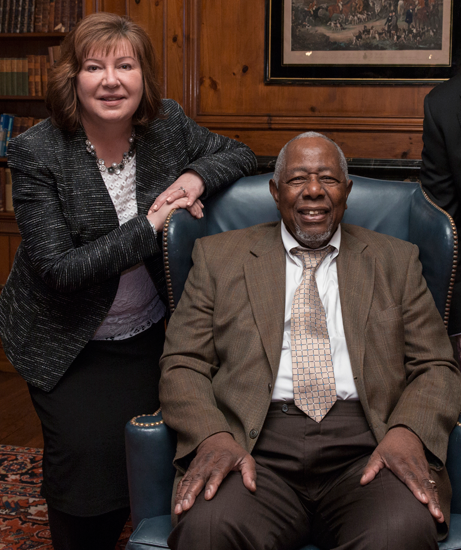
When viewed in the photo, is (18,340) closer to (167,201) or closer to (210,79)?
(167,201)

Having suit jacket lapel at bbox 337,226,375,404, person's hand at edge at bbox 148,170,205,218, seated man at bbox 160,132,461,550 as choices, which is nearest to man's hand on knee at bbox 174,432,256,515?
seated man at bbox 160,132,461,550

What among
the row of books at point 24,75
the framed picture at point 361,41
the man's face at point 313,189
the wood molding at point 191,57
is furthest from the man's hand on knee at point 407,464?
the row of books at point 24,75

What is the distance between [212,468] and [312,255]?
27.0 inches

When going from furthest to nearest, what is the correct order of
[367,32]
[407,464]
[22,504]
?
[367,32] → [22,504] → [407,464]

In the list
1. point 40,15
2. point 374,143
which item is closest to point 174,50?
point 40,15

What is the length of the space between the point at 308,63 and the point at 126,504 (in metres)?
2.74

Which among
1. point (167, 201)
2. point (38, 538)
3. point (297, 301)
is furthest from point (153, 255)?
point (38, 538)

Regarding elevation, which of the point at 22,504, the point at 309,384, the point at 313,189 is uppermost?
the point at 313,189

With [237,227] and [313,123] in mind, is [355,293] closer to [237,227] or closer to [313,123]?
[237,227]

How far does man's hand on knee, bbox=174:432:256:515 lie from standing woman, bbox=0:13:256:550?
20.1 inches

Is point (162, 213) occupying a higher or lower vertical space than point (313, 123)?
lower

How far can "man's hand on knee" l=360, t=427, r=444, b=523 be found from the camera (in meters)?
1.36

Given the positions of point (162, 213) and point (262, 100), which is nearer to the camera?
point (162, 213)

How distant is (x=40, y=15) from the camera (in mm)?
3830
